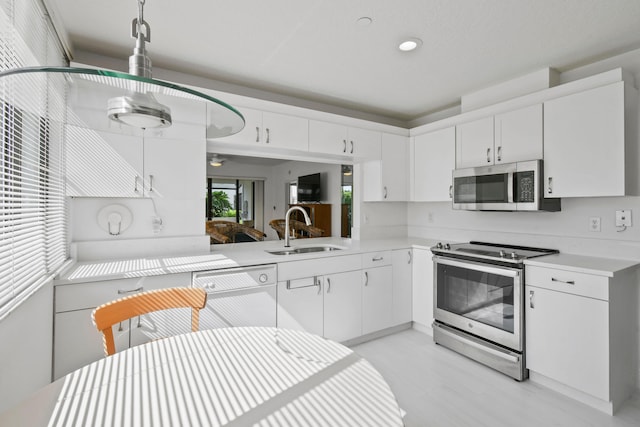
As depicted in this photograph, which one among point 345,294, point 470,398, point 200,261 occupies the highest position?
point 200,261

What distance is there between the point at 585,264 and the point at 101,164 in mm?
3366

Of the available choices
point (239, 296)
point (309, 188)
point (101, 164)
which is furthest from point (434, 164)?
point (101, 164)

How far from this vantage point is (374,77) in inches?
109

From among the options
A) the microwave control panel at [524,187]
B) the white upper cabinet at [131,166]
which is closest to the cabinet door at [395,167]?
the microwave control panel at [524,187]

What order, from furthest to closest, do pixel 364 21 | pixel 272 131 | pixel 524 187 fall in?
pixel 272 131
pixel 524 187
pixel 364 21

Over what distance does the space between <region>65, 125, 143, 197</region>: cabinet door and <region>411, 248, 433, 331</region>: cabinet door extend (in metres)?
2.55

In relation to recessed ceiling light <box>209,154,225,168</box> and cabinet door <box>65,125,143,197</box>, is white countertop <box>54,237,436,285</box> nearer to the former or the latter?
cabinet door <box>65,125,143,197</box>

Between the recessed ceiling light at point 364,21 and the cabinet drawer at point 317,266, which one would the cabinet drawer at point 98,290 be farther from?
the recessed ceiling light at point 364,21

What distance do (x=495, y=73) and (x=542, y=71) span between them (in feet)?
1.13

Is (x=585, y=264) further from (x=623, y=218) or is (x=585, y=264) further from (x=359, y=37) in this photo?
(x=359, y=37)

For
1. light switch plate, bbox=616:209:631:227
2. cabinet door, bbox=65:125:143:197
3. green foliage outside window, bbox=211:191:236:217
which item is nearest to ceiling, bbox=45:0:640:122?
cabinet door, bbox=65:125:143:197

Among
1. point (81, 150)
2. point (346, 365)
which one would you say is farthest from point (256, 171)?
point (346, 365)

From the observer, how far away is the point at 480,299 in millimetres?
2613

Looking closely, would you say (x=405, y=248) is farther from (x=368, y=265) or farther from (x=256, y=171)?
(x=256, y=171)
